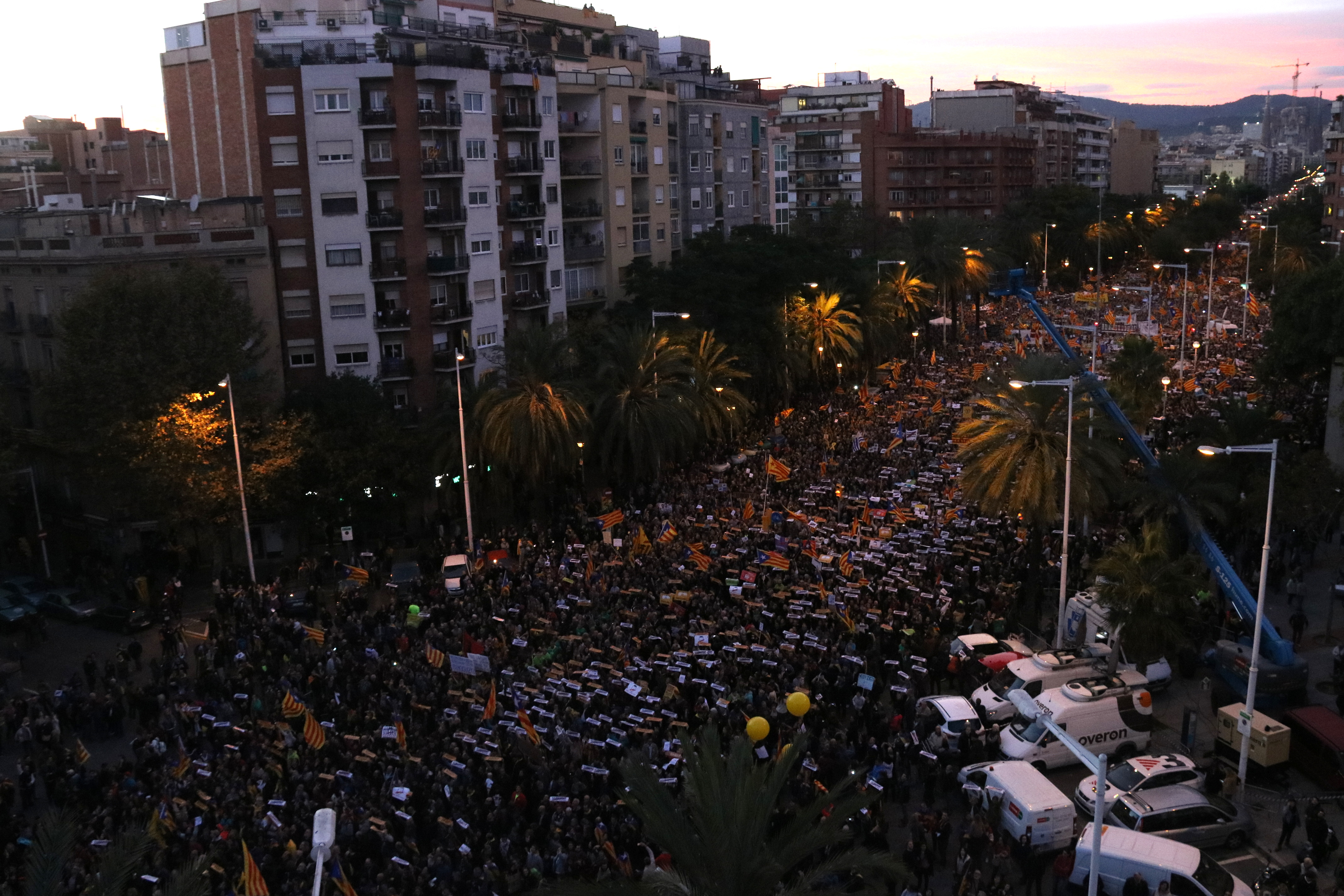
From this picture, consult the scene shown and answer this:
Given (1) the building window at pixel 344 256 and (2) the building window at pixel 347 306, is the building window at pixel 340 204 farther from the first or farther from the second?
(2) the building window at pixel 347 306

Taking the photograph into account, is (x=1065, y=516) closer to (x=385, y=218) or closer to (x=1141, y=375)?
(x=1141, y=375)

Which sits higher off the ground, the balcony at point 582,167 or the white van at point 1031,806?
the balcony at point 582,167

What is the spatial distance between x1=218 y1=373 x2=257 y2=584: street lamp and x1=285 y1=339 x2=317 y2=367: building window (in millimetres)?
7821

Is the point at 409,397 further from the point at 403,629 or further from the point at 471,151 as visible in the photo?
the point at 403,629

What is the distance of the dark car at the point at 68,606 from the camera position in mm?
32094

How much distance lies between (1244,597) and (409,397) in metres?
30.0

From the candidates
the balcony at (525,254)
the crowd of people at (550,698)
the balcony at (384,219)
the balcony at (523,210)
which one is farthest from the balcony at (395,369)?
the crowd of people at (550,698)

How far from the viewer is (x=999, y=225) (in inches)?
4227

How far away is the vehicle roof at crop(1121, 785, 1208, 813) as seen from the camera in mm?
18828

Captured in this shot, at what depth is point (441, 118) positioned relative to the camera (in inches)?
1743

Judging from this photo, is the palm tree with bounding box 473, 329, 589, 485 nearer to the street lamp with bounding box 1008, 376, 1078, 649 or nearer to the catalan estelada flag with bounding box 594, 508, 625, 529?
the catalan estelada flag with bounding box 594, 508, 625, 529

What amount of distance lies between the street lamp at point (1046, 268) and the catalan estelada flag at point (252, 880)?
93.6m

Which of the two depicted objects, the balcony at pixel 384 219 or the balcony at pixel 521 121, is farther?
the balcony at pixel 521 121

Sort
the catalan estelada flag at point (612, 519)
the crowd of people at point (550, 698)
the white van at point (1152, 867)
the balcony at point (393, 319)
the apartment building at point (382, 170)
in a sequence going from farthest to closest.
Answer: the balcony at point (393, 319), the apartment building at point (382, 170), the catalan estelada flag at point (612, 519), the crowd of people at point (550, 698), the white van at point (1152, 867)
